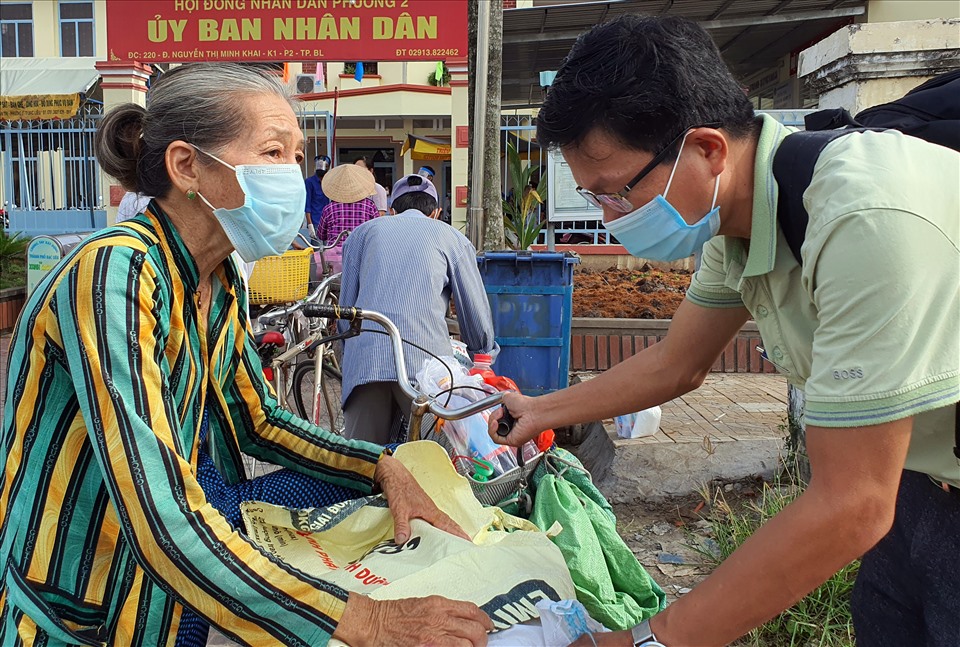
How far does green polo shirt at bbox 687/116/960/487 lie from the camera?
1117 mm

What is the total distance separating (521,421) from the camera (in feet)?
6.68

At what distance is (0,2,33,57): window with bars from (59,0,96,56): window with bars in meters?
0.79

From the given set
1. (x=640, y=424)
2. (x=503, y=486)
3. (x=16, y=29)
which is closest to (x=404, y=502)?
(x=503, y=486)

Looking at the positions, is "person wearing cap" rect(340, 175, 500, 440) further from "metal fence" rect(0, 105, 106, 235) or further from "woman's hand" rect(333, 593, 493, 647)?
"metal fence" rect(0, 105, 106, 235)

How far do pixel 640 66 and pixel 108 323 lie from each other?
99 cm

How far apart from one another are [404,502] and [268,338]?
266 cm

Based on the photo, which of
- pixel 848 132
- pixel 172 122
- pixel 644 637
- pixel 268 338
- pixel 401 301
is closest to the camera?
pixel 644 637

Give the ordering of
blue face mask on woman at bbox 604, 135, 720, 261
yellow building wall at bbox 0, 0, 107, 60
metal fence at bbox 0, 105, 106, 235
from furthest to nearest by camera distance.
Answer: yellow building wall at bbox 0, 0, 107, 60 → metal fence at bbox 0, 105, 106, 235 → blue face mask on woman at bbox 604, 135, 720, 261

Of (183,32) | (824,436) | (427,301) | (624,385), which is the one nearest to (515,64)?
(183,32)

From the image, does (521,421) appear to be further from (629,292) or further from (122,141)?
(629,292)

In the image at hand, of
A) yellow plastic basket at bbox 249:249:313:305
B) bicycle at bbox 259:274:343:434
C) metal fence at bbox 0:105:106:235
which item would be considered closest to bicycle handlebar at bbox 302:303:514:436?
bicycle at bbox 259:274:343:434

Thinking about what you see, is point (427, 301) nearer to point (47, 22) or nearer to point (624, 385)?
point (624, 385)

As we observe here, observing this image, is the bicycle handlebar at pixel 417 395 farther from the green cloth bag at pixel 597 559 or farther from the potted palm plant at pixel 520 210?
the potted palm plant at pixel 520 210

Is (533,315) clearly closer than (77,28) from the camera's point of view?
Yes
